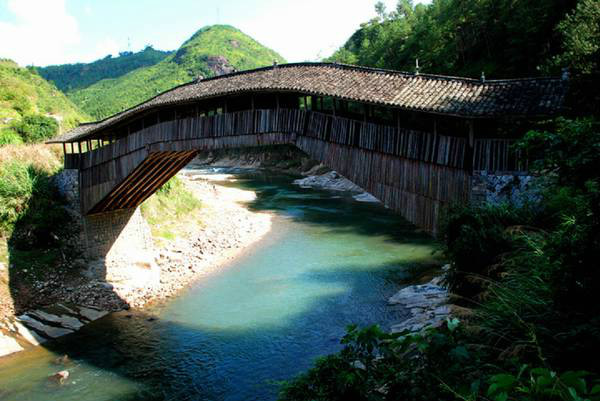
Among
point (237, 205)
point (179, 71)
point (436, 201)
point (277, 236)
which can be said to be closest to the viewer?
point (436, 201)

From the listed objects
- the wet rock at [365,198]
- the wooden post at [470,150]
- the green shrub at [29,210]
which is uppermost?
the wooden post at [470,150]

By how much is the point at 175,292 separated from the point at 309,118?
8498mm

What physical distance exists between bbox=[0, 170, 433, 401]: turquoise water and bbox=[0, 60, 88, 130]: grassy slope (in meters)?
21.9

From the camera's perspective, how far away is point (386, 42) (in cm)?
4734

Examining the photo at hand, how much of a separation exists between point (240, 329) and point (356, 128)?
6647mm

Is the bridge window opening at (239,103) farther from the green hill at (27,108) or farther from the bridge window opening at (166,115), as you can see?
the green hill at (27,108)

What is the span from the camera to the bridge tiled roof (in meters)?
9.07

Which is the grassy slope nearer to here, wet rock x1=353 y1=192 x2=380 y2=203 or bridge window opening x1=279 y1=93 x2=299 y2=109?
wet rock x1=353 y1=192 x2=380 y2=203

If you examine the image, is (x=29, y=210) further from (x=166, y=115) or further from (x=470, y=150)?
(x=470, y=150)

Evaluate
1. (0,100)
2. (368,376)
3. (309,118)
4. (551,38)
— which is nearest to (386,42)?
(551,38)

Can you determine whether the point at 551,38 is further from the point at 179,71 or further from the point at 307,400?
the point at 179,71

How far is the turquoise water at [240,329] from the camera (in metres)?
10.7

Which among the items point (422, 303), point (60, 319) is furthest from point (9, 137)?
point (422, 303)

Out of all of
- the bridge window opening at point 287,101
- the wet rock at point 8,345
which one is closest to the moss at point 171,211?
the wet rock at point 8,345
